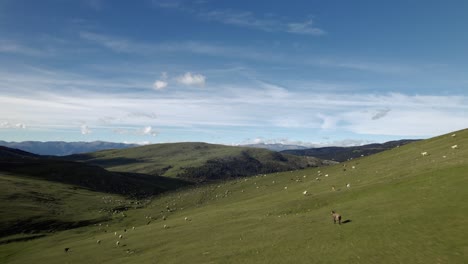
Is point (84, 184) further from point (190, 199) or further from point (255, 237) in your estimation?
point (255, 237)

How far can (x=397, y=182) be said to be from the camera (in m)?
48.0

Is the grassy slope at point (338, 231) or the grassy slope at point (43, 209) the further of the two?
the grassy slope at point (43, 209)

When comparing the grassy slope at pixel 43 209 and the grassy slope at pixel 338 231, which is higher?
the grassy slope at pixel 338 231

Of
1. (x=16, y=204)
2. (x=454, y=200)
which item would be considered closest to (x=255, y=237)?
(x=454, y=200)

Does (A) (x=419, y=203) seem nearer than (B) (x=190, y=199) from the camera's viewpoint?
Yes

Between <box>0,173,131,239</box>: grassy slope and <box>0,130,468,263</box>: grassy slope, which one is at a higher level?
<box>0,130,468,263</box>: grassy slope

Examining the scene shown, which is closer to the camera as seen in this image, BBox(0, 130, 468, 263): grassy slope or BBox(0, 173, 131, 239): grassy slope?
BBox(0, 130, 468, 263): grassy slope

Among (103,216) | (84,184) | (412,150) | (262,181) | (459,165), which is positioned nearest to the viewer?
(459,165)

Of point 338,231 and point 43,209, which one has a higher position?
point 338,231

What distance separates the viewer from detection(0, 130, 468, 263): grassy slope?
29344 mm

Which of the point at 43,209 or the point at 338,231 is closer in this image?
the point at 338,231

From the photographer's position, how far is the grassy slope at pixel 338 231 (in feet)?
96.3

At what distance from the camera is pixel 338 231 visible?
35438mm

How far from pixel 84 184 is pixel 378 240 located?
614 feet
